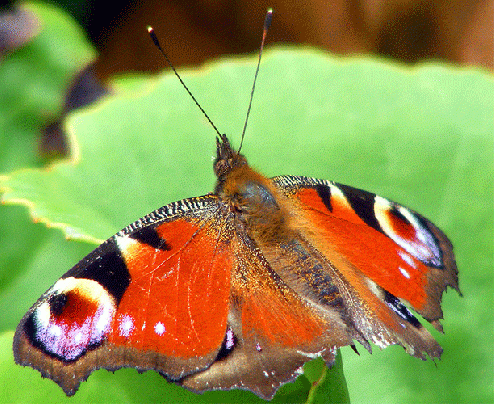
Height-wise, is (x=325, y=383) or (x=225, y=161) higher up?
(x=225, y=161)

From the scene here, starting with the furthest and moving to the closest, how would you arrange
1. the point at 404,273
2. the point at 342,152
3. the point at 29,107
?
the point at 29,107
the point at 342,152
the point at 404,273

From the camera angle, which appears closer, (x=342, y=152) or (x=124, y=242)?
(x=124, y=242)

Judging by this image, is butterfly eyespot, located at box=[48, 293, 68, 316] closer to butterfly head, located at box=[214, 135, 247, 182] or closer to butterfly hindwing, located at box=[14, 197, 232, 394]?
butterfly hindwing, located at box=[14, 197, 232, 394]

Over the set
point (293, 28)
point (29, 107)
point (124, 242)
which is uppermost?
point (124, 242)

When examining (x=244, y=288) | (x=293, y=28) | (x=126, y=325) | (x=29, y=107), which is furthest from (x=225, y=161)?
(x=293, y=28)

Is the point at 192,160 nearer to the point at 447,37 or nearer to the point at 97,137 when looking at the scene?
the point at 97,137

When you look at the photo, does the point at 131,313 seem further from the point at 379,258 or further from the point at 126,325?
the point at 379,258

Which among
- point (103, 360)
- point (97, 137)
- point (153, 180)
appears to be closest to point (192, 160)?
point (153, 180)

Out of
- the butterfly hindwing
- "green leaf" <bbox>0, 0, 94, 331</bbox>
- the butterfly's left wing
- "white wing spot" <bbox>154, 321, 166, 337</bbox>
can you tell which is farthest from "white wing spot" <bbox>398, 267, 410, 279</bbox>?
"green leaf" <bbox>0, 0, 94, 331</bbox>
